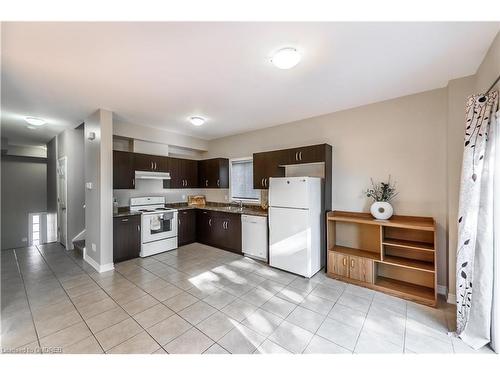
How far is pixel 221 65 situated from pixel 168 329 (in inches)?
107

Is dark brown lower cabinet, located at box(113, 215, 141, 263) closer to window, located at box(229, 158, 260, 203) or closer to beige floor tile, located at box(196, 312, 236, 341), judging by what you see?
window, located at box(229, 158, 260, 203)

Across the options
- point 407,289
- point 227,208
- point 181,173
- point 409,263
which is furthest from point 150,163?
point 407,289

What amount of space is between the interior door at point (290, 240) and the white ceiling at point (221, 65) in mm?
1767

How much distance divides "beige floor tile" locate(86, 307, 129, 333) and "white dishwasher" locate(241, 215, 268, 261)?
223 cm

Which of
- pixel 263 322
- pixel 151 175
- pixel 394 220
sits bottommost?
pixel 263 322

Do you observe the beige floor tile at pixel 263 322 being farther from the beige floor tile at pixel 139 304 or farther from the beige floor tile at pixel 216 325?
the beige floor tile at pixel 139 304

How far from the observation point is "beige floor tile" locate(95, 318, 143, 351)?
180 cm

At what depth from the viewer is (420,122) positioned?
2.76 m

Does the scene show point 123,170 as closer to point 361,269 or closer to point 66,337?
point 66,337

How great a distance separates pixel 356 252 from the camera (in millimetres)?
3068

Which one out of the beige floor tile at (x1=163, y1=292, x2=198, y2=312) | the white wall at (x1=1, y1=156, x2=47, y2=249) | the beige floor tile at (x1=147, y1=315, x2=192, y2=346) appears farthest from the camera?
the white wall at (x1=1, y1=156, x2=47, y2=249)

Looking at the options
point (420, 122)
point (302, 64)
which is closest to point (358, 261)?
point (420, 122)

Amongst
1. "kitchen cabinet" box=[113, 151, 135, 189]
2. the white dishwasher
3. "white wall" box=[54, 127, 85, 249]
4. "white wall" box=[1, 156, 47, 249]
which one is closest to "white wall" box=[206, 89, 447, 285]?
the white dishwasher

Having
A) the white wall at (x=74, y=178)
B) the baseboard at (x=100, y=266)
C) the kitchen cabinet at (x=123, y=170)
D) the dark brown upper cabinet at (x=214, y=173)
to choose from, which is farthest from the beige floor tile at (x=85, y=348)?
the white wall at (x=74, y=178)
